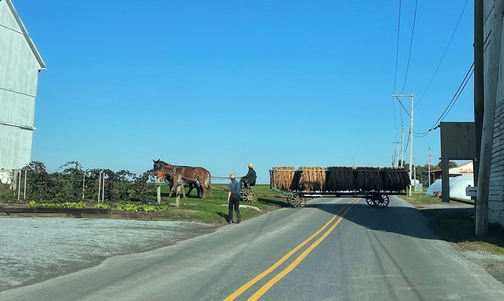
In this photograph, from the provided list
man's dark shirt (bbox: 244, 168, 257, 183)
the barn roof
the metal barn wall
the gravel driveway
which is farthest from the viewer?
the barn roof

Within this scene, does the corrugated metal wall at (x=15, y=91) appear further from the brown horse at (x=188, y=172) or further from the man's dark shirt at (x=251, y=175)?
the man's dark shirt at (x=251, y=175)

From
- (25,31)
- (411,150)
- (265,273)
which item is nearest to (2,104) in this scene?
(25,31)

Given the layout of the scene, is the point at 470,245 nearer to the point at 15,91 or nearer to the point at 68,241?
the point at 68,241

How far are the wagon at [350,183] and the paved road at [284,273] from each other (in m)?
15.4

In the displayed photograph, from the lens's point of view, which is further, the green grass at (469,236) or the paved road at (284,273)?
the green grass at (469,236)

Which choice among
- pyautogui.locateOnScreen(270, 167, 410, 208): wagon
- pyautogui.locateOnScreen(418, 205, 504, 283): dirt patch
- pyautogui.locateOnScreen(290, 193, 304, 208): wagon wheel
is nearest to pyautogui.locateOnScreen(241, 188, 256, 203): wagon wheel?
pyautogui.locateOnScreen(270, 167, 410, 208): wagon

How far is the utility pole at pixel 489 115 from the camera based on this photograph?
1543cm

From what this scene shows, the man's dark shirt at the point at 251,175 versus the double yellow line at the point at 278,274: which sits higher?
the man's dark shirt at the point at 251,175

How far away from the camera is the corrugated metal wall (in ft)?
129

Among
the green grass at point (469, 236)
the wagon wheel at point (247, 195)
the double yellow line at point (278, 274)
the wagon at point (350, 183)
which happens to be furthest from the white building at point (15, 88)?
the green grass at point (469, 236)

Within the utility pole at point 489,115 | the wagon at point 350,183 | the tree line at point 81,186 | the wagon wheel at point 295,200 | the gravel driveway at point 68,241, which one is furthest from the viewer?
the wagon wheel at point 295,200

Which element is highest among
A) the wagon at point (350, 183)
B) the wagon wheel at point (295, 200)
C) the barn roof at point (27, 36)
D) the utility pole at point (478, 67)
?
the barn roof at point (27, 36)

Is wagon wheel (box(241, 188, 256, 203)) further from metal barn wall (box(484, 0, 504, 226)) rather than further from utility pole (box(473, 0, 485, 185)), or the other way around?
utility pole (box(473, 0, 485, 185))

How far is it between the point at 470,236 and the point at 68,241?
12.2 metres
